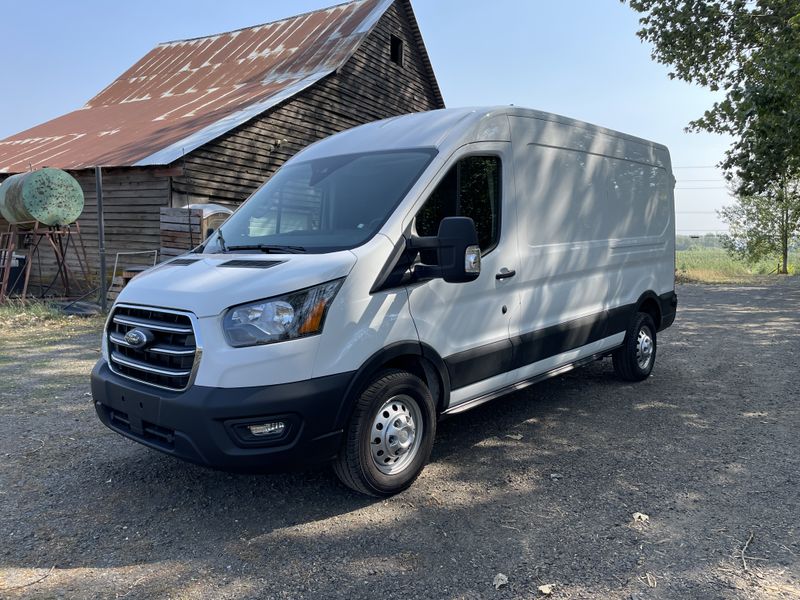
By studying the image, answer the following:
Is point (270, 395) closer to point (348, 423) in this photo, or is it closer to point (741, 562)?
point (348, 423)

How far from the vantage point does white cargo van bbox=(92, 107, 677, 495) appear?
122 inches

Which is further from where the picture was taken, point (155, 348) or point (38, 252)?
point (38, 252)

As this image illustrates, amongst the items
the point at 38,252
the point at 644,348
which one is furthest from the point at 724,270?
the point at 38,252

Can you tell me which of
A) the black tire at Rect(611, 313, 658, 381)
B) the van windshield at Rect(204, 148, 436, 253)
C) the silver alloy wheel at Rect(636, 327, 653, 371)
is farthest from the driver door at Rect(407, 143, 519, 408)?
the silver alloy wheel at Rect(636, 327, 653, 371)

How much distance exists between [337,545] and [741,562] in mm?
2035

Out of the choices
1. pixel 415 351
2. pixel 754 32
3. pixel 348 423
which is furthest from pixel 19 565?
pixel 754 32

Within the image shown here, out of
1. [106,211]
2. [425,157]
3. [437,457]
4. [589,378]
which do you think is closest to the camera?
[425,157]

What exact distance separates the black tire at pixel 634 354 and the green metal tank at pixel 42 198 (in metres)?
11.7

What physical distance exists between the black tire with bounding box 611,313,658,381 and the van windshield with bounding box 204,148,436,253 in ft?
11.1

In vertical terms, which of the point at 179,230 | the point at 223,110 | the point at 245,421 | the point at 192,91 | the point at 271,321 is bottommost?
the point at 245,421

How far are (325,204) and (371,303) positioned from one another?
1.05 metres

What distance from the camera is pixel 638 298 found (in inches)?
243

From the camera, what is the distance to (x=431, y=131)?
414cm

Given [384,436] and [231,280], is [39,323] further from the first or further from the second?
[384,436]
